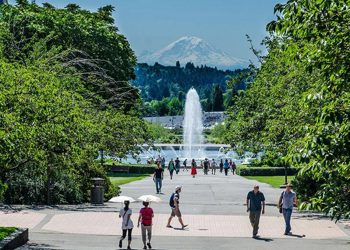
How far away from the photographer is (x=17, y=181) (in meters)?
32.3

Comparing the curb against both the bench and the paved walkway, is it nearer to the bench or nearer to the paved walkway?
the paved walkway

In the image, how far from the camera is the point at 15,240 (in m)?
19.5

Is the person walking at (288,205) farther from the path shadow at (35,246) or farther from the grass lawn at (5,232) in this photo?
the grass lawn at (5,232)

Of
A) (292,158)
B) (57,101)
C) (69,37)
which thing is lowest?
(292,158)

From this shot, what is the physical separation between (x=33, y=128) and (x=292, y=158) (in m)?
9.03

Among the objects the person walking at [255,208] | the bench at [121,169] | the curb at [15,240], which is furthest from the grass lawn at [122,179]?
the curb at [15,240]

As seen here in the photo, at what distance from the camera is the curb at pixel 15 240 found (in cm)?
1850

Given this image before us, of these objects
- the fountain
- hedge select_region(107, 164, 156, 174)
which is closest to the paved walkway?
hedge select_region(107, 164, 156, 174)

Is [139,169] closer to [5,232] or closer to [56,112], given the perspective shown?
[56,112]

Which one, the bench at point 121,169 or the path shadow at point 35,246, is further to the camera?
the bench at point 121,169

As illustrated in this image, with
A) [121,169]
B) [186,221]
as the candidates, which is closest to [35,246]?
[186,221]

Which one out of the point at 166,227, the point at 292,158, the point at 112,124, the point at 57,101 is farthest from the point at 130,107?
the point at 292,158

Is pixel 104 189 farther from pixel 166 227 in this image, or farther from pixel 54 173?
pixel 166 227

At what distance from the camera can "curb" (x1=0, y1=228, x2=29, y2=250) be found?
1850 centimetres
